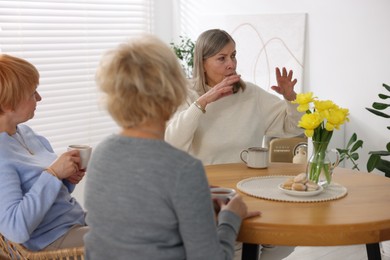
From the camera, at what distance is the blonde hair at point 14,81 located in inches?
76.0

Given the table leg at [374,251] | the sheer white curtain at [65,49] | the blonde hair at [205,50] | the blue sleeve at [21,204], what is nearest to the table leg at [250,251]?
the table leg at [374,251]

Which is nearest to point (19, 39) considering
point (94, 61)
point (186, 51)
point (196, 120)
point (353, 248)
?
point (94, 61)

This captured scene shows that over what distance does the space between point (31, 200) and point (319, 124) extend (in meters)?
1.04

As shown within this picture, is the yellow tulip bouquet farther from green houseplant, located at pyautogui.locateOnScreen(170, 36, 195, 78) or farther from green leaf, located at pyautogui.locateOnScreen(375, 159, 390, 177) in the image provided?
green houseplant, located at pyautogui.locateOnScreen(170, 36, 195, 78)

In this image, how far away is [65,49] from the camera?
4.43 m

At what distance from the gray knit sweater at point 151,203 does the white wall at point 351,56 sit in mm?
3063

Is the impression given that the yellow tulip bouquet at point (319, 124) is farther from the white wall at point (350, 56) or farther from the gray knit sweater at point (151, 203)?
the white wall at point (350, 56)

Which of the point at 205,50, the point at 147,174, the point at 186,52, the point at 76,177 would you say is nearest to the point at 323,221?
the point at 147,174

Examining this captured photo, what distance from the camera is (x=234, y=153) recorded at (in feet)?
8.87

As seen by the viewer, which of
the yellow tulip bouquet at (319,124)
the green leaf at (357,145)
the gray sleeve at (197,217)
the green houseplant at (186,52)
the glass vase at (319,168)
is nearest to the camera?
the gray sleeve at (197,217)

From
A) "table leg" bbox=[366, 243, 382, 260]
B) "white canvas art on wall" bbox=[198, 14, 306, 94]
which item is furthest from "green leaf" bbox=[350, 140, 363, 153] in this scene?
"table leg" bbox=[366, 243, 382, 260]

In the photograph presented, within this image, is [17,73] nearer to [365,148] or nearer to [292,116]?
[292,116]

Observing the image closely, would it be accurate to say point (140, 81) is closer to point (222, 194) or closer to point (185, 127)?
point (222, 194)

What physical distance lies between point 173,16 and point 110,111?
418cm
